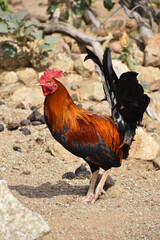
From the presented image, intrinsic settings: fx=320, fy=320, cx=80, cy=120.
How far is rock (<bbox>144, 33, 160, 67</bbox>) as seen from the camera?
987cm

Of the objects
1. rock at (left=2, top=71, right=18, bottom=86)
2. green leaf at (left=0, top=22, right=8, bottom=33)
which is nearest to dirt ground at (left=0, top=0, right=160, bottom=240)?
rock at (left=2, top=71, right=18, bottom=86)

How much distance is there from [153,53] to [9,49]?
172 inches

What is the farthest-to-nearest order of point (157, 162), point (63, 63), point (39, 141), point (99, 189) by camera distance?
point (63, 63)
point (39, 141)
point (157, 162)
point (99, 189)

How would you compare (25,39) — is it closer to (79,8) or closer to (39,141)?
(79,8)

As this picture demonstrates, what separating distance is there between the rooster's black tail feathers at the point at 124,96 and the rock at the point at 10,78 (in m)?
5.64

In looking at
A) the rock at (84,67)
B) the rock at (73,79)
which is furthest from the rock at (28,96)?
the rock at (84,67)

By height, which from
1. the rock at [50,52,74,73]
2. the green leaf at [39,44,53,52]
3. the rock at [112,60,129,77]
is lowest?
the rock at [50,52,74,73]

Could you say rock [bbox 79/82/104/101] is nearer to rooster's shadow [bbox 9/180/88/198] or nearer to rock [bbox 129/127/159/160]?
rock [bbox 129/127/159/160]

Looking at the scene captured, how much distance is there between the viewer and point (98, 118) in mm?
4340

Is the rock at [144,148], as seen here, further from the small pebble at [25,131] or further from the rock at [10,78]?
the rock at [10,78]

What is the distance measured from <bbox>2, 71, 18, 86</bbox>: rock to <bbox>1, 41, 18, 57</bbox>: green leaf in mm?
532

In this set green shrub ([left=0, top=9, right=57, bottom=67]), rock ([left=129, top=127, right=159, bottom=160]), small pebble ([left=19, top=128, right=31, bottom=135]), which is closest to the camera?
rock ([left=129, top=127, right=159, bottom=160])

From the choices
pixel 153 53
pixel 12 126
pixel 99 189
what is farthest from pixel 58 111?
pixel 153 53

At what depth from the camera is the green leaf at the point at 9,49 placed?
9.26 metres
